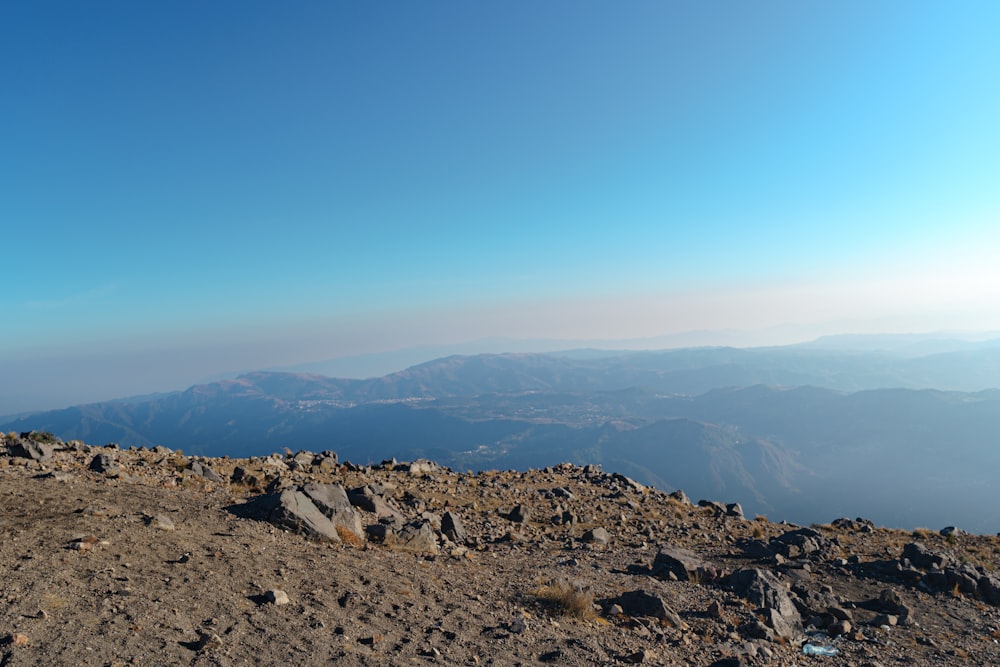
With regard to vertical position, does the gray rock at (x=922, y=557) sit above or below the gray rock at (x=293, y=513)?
below

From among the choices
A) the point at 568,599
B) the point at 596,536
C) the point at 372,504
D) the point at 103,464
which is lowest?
the point at 596,536

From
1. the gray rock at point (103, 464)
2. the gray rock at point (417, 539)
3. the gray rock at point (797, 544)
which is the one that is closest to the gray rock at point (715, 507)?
→ the gray rock at point (797, 544)

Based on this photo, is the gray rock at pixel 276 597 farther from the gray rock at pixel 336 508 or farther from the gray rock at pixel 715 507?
the gray rock at pixel 715 507

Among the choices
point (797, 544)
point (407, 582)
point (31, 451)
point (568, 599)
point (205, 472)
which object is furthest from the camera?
point (205, 472)

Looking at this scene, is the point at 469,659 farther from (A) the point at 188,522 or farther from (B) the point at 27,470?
Result: (B) the point at 27,470

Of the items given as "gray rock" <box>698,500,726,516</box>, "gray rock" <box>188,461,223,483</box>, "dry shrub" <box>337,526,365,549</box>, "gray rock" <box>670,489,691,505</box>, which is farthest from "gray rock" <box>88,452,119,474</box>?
"gray rock" <box>670,489,691,505</box>

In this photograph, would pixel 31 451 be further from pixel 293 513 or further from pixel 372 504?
pixel 372 504

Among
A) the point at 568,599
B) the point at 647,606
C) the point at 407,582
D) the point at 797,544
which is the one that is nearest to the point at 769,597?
the point at 647,606

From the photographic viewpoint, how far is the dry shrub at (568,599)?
13.2 meters

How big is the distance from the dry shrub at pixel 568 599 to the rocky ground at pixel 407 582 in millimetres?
60

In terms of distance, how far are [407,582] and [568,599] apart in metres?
4.36

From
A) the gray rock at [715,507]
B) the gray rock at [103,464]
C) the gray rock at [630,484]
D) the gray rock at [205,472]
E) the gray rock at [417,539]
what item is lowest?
the gray rock at [715,507]

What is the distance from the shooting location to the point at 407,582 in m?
13.9

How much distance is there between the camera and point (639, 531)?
78.7 feet
